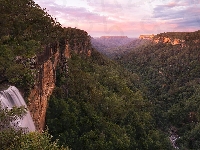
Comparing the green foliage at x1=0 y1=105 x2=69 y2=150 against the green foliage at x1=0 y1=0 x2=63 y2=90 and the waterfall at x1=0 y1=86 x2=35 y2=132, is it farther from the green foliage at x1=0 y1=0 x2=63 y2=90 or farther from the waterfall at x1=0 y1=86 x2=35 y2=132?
the green foliage at x1=0 y1=0 x2=63 y2=90

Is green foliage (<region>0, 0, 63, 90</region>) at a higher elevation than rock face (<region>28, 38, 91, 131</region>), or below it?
higher

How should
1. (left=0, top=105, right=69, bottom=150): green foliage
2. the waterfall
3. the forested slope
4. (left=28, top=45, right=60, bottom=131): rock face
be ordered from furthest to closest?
the forested slope → (left=28, top=45, right=60, bottom=131): rock face → the waterfall → (left=0, top=105, right=69, bottom=150): green foliage

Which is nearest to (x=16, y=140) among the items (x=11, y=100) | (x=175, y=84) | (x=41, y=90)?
(x=11, y=100)

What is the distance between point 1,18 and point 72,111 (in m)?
15.3

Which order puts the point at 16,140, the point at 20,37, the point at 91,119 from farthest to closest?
the point at 91,119 < the point at 20,37 < the point at 16,140

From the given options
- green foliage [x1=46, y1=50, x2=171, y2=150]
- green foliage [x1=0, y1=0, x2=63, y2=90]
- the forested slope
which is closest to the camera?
green foliage [x1=0, y1=0, x2=63, y2=90]

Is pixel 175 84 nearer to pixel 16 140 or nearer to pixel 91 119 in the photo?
pixel 91 119

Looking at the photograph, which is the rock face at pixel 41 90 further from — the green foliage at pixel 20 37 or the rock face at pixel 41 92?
the green foliage at pixel 20 37

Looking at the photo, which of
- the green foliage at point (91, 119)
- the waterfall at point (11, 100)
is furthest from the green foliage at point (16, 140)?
the green foliage at point (91, 119)

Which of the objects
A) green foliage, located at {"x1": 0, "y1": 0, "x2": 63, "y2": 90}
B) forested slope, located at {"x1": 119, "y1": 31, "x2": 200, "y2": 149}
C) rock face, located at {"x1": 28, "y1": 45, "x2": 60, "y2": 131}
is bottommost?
forested slope, located at {"x1": 119, "y1": 31, "x2": 200, "y2": 149}

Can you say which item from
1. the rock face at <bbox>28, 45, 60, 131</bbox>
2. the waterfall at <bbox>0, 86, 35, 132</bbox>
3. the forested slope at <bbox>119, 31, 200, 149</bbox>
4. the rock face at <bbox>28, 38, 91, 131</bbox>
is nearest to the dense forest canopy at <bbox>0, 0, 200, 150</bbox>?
the forested slope at <bbox>119, 31, 200, 149</bbox>

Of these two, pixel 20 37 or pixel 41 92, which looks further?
pixel 20 37

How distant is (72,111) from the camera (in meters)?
36.4

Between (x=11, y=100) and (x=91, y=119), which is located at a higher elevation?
(x=11, y=100)
